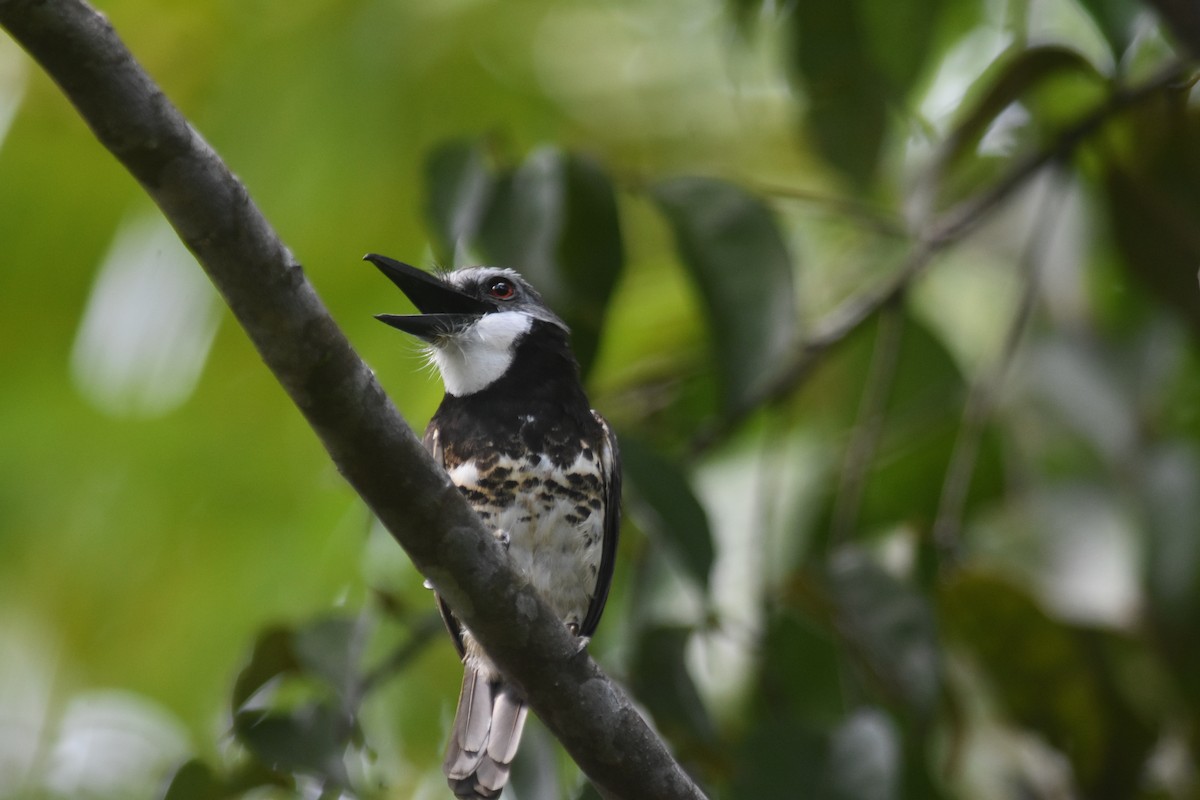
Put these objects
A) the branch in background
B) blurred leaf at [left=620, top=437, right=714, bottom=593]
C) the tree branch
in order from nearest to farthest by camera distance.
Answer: the tree branch, blurred leaf at [left=620, top=437, right=714, bottom=593], the branch in background

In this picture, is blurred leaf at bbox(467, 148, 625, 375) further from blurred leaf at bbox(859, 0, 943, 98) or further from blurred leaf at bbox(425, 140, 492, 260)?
blurred leaf at bbox(859, 0, 943, 98)

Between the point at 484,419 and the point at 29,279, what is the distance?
9.43ft

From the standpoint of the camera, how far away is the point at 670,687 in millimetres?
3283

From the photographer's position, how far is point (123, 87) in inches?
66.5

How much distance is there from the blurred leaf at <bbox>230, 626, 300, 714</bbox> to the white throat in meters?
0.71

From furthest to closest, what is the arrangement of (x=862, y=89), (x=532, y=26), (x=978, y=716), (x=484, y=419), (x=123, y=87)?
1. (x=532, y=26)
2. (x=978, y=716)
3. (x=862, y=89)
4. (x=484, y=419)
5. (x=123, y=87)

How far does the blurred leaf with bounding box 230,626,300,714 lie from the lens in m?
3.06

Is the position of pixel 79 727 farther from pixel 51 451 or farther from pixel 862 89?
pixel 862 89

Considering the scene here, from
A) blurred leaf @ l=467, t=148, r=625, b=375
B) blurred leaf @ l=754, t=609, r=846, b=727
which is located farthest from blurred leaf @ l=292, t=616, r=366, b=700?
blurred leaf @ l=754, t=609, r=846, b=727

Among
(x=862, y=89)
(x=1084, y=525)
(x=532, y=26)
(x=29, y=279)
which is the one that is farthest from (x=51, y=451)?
(x=1084, y=525)

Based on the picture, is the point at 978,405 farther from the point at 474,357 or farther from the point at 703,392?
the point at 474,357

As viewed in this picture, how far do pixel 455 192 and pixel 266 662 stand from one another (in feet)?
4.14

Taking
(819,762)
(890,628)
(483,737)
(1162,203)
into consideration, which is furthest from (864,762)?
(1162,203)

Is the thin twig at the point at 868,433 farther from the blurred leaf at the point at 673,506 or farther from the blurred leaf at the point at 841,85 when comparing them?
the blurred leaf at the point at 673,506
